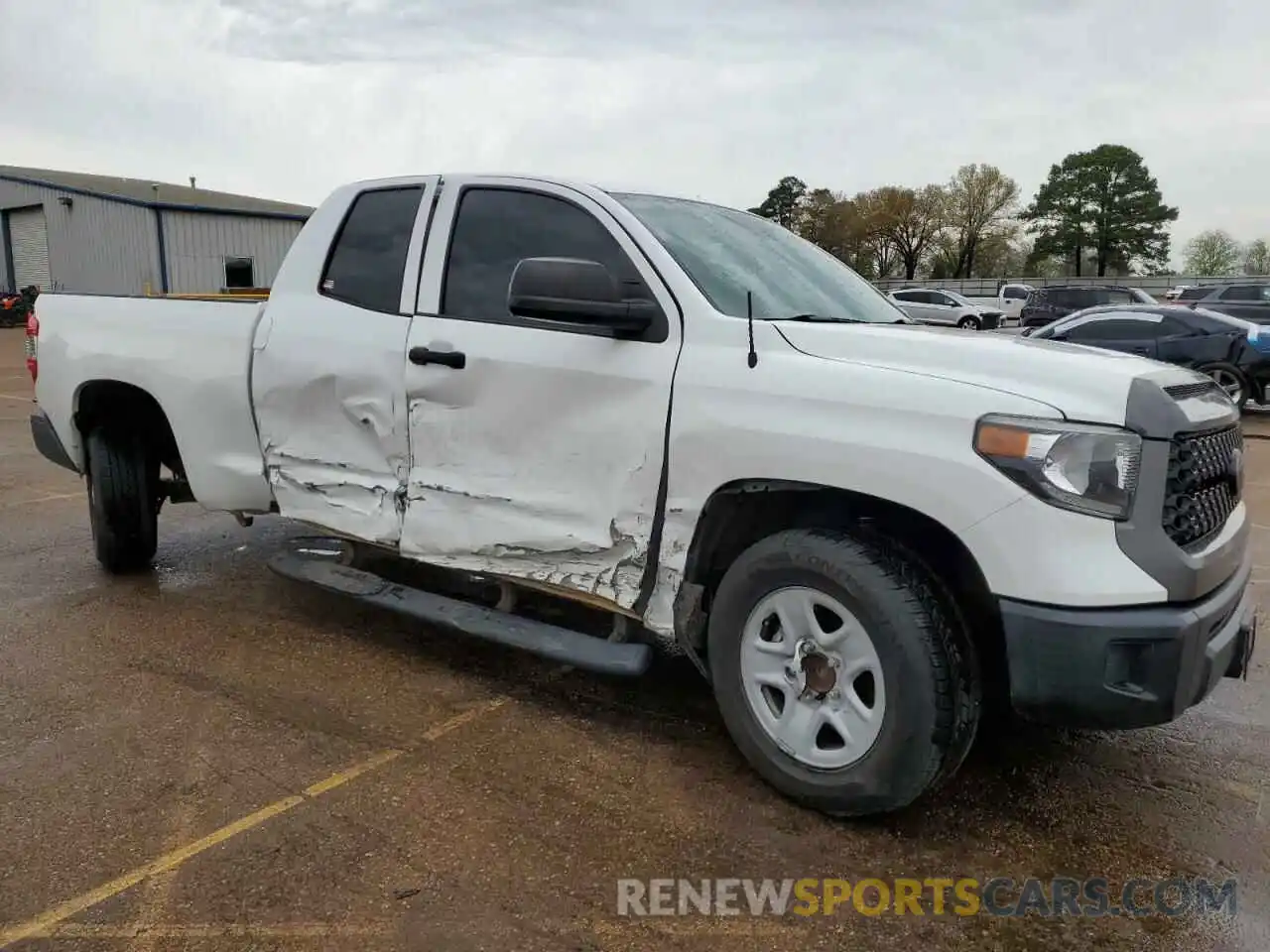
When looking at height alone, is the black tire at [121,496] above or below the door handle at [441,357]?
below

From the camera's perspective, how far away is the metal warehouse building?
31.2 meters

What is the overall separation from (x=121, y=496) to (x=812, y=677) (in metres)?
3.99

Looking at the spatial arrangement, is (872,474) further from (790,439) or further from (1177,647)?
(1177,647)

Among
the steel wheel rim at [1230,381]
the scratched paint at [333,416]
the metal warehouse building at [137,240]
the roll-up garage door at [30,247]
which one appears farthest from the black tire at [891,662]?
the roll-up garage door at [30,247]

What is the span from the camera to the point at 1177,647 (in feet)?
8.68

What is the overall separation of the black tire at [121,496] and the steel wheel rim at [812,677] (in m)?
3.72

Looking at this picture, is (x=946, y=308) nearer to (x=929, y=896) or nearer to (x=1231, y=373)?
(x=1231, y=373)

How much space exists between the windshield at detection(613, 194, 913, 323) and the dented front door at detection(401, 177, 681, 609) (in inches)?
7.2

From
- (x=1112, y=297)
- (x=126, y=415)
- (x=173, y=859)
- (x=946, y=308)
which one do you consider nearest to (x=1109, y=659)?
(x=173, y=859)

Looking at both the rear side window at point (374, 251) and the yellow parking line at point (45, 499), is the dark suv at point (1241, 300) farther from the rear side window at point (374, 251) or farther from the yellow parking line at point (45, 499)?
the yellow parking line at point (45, 499)

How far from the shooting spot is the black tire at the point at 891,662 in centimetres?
286

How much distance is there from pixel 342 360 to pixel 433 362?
20.7 inches

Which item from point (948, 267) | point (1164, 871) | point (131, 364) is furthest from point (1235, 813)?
point (948, 267)

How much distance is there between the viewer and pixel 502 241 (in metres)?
3.98
